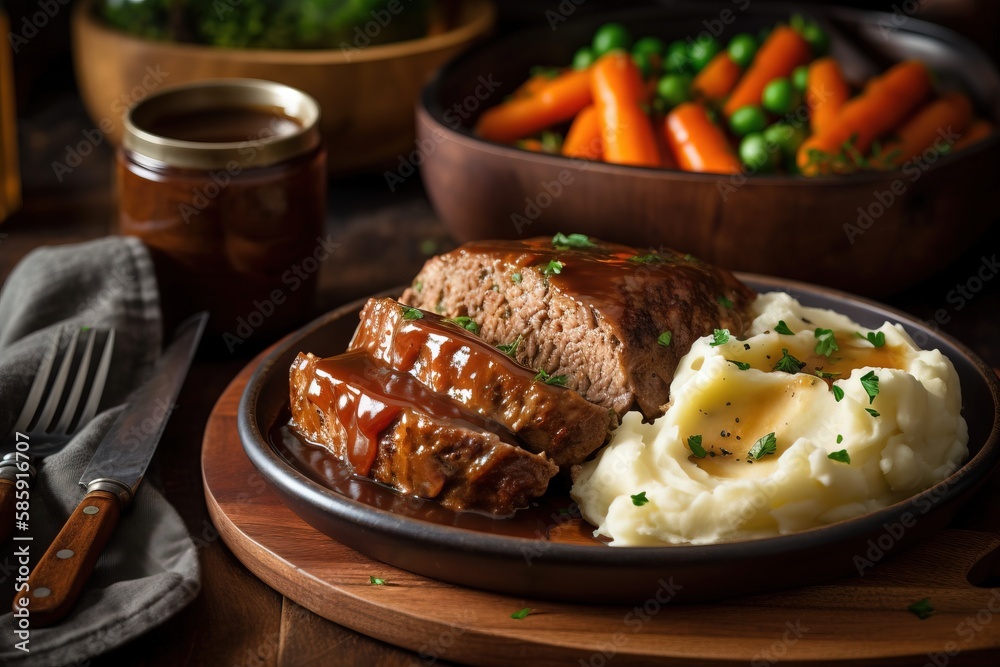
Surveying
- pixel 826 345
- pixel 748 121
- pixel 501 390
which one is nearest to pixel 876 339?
pixel 826 345

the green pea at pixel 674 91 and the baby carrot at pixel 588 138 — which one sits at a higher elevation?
the green pea at pixel 674 91

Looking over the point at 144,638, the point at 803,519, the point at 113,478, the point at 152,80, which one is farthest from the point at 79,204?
the point at 803,519

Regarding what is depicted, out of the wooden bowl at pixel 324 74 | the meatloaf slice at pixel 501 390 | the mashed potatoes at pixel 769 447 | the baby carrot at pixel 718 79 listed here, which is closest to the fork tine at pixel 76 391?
the meatloaf slice at pixel 501 390

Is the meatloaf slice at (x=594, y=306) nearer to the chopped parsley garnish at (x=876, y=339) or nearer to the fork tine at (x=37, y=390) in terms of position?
the chopped parsley garnish at (x=876, y=339)

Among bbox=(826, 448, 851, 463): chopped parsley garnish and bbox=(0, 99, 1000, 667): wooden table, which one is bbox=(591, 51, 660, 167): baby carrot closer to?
bbox=(0, 99, 1000, 667): wooden table

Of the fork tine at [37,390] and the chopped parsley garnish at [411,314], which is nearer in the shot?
the chopped parsley garnish at [411,314]

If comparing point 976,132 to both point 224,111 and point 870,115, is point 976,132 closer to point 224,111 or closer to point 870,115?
point 870,115
